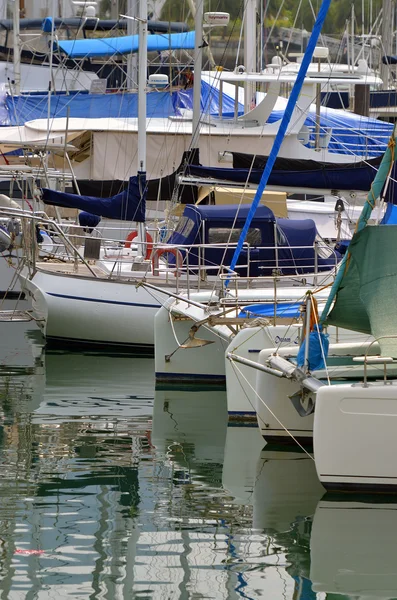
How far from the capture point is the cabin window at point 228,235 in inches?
734

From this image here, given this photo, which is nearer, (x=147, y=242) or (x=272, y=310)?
(x=272, y=310)

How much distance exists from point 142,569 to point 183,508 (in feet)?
5.76

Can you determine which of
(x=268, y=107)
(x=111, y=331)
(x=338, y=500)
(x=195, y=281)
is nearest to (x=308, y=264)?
(x=195, y=281)

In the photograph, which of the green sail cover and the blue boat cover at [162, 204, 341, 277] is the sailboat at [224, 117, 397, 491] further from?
the blue boat cover at [162, 204, 341, 277]

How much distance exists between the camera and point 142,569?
8789 millimetres

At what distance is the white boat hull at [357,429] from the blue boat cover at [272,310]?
3.90 meters

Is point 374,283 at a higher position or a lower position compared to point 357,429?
higher

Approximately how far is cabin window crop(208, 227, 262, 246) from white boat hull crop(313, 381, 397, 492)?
27.9 ft

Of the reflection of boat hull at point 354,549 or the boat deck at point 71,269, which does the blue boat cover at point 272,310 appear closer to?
the reflection of boat hull at point 354,549

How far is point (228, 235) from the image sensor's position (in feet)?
61.8

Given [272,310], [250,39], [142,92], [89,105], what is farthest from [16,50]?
[272,310]

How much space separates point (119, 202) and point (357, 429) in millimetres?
10213

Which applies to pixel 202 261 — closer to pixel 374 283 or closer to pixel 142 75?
pixel 142 75

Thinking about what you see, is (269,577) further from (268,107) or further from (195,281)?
(268,107)
